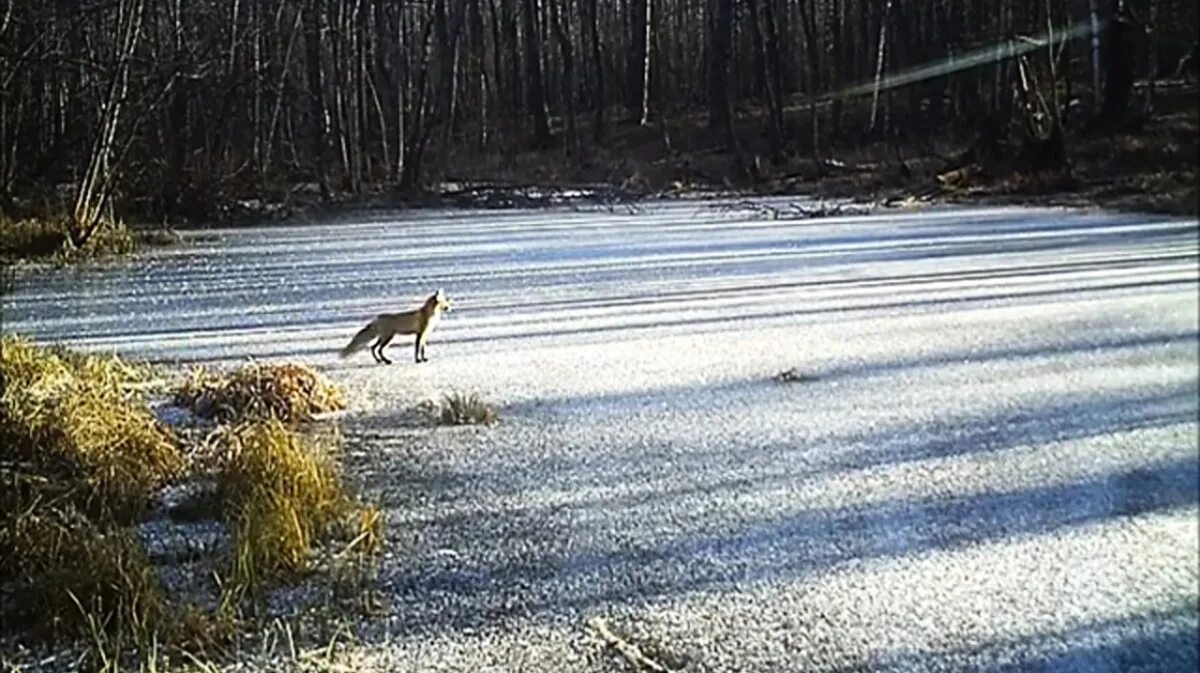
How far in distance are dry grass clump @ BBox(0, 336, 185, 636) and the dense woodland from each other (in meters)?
0.17

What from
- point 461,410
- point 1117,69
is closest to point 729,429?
point 461,410

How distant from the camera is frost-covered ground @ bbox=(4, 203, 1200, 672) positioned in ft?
2.32

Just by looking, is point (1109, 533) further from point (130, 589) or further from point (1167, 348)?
point (130, 589)

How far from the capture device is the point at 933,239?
0.77 m

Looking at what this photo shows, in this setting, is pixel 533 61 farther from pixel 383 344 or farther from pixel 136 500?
pixel 136 500

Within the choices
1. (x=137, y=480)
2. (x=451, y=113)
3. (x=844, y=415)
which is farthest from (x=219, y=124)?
(x=844, y=415)

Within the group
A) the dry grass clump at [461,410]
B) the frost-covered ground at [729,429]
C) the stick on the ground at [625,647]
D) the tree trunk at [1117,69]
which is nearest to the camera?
the tree trunk at [1117,69]

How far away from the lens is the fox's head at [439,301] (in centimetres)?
106

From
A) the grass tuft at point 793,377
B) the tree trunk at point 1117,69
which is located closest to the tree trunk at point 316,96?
the grass tuft at point 793,377

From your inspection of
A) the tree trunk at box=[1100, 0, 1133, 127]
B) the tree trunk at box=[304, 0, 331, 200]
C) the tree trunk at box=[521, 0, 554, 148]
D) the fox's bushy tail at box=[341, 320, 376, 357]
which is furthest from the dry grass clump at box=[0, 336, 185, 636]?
the tree trunk at box=[1100, 0, 1133, 127]

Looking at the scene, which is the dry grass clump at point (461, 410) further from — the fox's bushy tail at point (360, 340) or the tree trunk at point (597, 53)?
the tree trunk at point (597, 53)

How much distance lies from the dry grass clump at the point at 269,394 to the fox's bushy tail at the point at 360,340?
0.11 ft

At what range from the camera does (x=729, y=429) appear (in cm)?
101

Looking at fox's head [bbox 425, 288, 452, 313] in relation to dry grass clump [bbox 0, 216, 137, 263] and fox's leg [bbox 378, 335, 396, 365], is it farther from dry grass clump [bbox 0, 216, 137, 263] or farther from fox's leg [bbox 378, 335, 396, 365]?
dry grass clump [bbox 0, 216, 137, 263]
